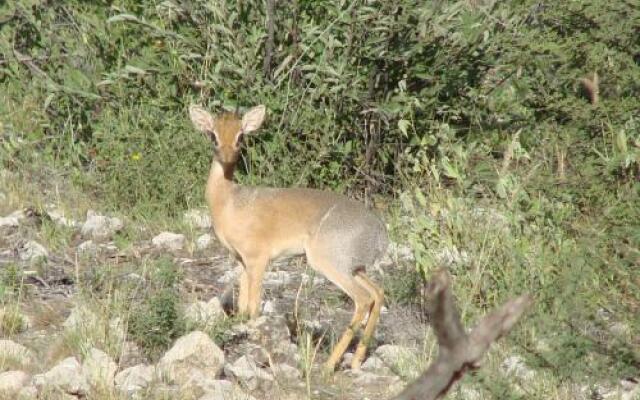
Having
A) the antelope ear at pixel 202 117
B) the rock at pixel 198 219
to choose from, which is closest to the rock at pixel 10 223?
the rock at pixel 198 219

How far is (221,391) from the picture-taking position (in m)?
5.48

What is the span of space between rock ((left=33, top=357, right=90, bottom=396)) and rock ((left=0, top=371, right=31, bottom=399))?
0.16 ft

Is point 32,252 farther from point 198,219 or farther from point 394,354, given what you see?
point 394,354

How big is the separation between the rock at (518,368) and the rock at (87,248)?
2.91 metres

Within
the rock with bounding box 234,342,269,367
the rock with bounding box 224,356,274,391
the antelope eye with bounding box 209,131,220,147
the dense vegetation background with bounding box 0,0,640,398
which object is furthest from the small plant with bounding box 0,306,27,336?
the dense vegetation background with bounding box 0,0,640,398

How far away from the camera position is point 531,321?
5223 millimetres

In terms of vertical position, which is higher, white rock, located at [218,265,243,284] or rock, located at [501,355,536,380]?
rock, located at [501,355,536,380]

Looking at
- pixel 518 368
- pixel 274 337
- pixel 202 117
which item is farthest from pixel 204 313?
pixel 518 368

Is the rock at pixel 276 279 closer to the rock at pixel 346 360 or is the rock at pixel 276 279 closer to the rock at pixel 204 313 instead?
the rock at pixel 204 313

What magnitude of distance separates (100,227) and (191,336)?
2.57 meters

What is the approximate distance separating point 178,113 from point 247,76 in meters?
0.66

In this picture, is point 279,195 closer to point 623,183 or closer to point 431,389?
point 623,183

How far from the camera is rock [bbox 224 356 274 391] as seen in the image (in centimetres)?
570

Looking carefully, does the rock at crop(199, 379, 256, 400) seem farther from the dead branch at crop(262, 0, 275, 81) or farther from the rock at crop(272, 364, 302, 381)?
the dead branch at crop(262, 0, 275, 81)
